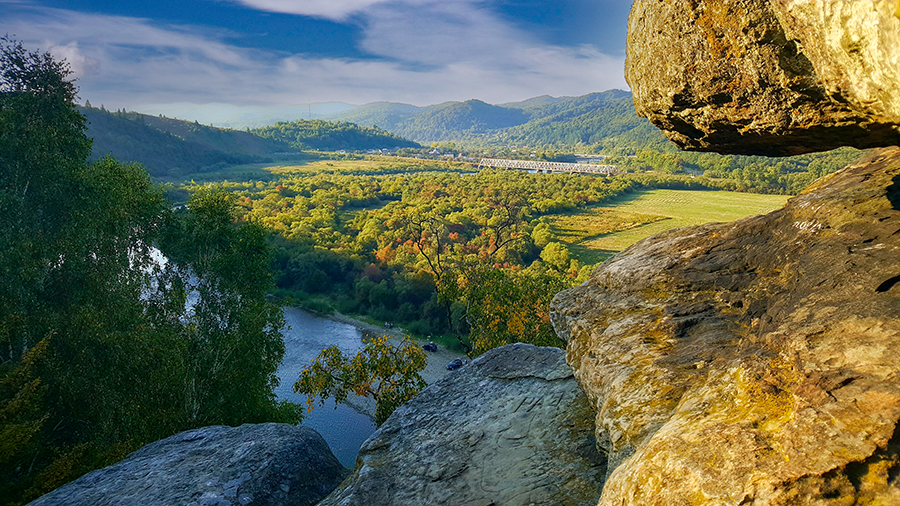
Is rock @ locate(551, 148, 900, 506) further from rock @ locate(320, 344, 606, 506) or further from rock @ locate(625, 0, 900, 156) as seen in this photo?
rock @ locate(625, 0, 900, 156)

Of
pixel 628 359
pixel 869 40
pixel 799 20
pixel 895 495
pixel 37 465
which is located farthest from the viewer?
pixel 37 465

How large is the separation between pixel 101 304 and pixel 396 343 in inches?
1524

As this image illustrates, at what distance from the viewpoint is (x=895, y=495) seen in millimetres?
4965

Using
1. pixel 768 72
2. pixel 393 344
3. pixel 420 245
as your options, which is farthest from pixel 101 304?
pixel 393 344

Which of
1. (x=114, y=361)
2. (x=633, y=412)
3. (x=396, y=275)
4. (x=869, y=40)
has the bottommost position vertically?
(x=396, y=275)

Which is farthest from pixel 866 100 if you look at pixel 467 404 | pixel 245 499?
pixel 245 499

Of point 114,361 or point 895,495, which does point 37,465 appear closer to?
point 114,361

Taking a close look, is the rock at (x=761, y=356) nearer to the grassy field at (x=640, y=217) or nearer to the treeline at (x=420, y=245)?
the treeline at (x=420, y=245)

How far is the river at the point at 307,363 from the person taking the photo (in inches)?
1385

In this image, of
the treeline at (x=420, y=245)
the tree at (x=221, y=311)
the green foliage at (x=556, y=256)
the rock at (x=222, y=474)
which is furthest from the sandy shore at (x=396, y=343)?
the green foliage at (x=556, y=256)

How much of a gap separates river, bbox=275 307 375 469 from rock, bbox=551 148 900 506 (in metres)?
21.2

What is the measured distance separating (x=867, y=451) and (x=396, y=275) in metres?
64.5

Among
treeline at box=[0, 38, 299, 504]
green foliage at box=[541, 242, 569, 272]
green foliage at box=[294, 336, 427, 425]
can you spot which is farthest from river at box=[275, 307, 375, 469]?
green foliage at box=[541, 242, 569, 272]

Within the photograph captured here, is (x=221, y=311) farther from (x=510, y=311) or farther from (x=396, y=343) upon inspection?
(x=396, y=343)
